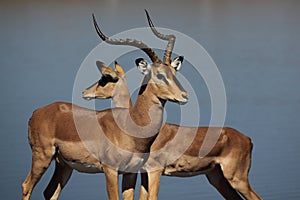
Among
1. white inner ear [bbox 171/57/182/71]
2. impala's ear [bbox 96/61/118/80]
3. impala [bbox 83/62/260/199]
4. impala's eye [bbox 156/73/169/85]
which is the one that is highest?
white inner ear [bbox 171/57/182/71]

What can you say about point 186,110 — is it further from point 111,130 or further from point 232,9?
point 232,9

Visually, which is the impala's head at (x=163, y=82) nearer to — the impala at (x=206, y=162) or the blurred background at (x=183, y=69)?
the impala at (x=206, y=162)

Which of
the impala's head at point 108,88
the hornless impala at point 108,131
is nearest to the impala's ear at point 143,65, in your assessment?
the hornless impala at point 108,131

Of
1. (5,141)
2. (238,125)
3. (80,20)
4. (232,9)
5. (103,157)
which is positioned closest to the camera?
(103,157)

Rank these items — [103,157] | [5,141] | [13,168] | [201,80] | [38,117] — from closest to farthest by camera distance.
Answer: [103,157] → [38,117] → [13,168] → [5,141] → [201,80]

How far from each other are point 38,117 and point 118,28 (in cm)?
958

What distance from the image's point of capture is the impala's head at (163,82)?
201 inches

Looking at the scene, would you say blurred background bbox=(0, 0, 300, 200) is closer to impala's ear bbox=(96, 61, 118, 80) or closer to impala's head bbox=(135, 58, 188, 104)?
impala's ear bbox=(96, 61, 118, 80)

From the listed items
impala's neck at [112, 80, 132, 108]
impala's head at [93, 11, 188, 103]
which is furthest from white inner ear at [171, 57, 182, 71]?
impala's neck at [112, 80, 132, 108]

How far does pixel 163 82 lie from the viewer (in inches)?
203

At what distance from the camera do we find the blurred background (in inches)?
297

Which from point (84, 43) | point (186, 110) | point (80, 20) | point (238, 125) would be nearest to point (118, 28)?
point (84, 43)

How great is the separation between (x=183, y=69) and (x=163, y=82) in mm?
7412

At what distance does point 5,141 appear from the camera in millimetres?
8711
